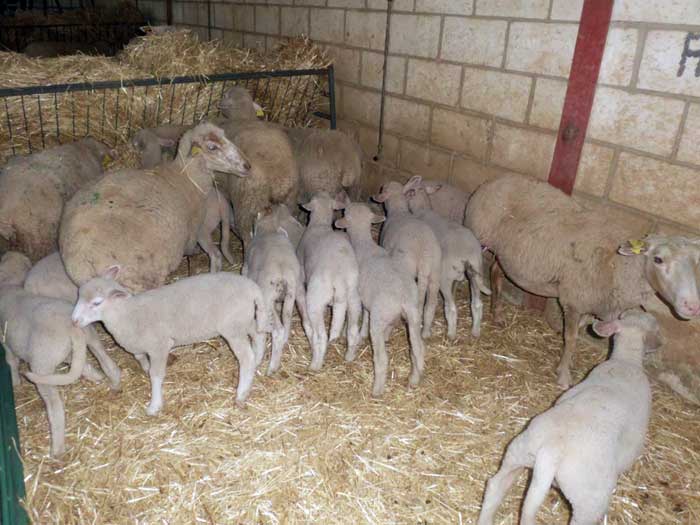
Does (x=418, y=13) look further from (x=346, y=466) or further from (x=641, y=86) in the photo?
(x=346, y=466)

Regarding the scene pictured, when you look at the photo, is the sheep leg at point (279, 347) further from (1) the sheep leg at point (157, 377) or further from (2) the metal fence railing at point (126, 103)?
(2) the metal fence railing at point (126, 103)

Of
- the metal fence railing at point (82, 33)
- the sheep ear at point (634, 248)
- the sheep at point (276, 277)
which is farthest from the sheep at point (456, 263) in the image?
the metal fence railing at point (82, 33)

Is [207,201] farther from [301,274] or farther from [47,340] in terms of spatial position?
[47,340]

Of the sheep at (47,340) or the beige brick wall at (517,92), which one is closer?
the sheep at (47,340)

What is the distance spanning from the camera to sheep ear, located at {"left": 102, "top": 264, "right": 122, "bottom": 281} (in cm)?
329

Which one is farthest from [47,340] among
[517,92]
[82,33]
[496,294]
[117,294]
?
[82,33]

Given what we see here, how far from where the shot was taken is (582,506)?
241cm

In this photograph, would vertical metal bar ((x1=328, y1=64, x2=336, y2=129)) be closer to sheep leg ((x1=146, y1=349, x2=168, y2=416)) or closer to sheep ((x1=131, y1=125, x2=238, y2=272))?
sheep ((x1=131, y1=125, x2=238, y2=272))

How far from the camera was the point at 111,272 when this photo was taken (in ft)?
10.9

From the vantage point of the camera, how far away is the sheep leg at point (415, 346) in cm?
375

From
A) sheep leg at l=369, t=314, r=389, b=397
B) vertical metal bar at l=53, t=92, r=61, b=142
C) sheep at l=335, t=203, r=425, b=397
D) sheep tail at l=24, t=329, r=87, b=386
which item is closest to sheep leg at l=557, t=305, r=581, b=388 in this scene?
sheep at l=335, t=203, r=425, b=397

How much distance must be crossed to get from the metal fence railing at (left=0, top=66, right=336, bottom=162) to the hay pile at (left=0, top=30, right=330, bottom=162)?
10 millimetres

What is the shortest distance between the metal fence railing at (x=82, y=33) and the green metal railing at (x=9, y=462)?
10886 mm

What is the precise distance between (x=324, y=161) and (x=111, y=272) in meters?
2.87
